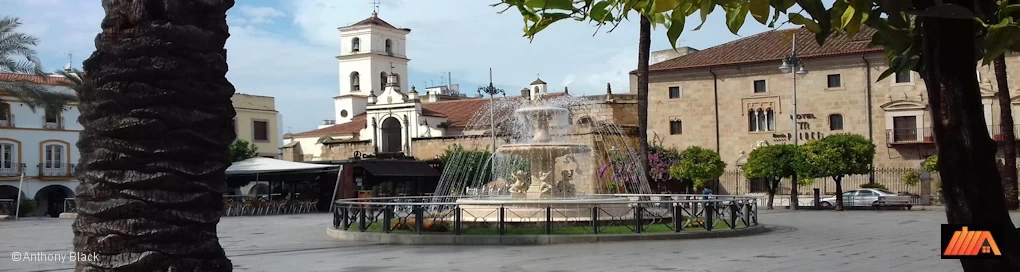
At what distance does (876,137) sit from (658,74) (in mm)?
10412

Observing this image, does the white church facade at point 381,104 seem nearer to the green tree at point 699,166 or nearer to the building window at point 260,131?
the building window at point 260,131

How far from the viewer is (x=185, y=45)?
4.36m

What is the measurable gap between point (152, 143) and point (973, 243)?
3135mm

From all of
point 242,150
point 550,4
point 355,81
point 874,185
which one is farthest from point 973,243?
point 355,81

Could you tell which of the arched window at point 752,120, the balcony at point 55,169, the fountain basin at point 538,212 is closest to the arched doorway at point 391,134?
the balcony at point 55,169

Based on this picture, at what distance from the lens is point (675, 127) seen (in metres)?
48.4

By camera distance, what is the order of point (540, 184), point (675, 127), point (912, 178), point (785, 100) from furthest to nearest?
point (675, 127)
point (785, 100)
point (912, 178)
point (540, 184)

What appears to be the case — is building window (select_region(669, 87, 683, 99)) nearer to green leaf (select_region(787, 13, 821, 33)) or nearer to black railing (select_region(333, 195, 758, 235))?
black railing (select_region(333, 195, 758, 235))

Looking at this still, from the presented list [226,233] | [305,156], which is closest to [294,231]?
[226,233]

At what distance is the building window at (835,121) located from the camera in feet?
144

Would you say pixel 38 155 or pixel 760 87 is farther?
pixel 760 87

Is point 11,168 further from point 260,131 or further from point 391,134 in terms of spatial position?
point 391,134

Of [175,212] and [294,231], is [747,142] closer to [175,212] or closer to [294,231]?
[294,231]

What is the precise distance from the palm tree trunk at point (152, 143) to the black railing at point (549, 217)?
478 inches
